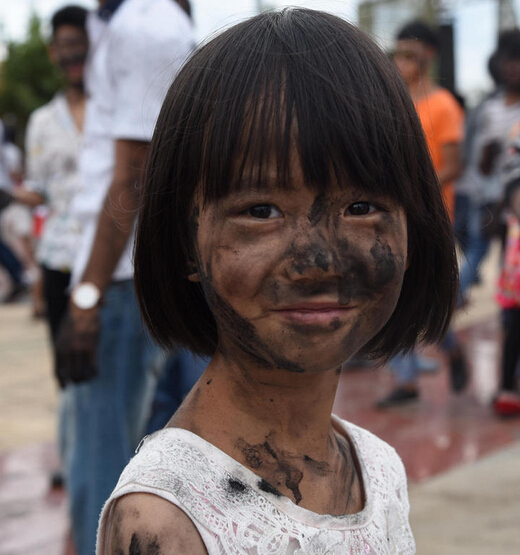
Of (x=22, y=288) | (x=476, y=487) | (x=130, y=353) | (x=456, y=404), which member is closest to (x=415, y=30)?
(x=456, y=404)

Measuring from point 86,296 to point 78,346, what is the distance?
149 millimetres

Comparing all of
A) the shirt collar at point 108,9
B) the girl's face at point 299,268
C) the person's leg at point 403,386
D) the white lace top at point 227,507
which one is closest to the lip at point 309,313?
the girl's face at point 299,268

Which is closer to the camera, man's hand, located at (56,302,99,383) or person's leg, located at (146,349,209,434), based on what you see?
person's leg, located at (146,349,209,434)

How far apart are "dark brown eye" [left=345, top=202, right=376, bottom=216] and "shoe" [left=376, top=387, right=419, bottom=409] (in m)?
4.18

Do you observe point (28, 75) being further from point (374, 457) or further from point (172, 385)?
point (374, 457)

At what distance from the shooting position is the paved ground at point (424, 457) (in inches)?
140

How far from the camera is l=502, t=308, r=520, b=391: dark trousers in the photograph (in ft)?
16.4

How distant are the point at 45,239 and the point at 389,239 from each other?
267 cm

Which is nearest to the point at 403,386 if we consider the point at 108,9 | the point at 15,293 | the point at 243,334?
the point at 108,9

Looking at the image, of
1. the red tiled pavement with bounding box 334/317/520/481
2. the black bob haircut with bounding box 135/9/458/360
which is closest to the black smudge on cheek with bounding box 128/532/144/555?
the black bob haircut with bounding box 135/9/458/360

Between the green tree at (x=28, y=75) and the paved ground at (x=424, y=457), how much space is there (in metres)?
22.7

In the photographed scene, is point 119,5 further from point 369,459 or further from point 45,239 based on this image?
point 369,459

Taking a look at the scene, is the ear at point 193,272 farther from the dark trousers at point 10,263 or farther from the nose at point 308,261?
the dark trousers at point 10,263

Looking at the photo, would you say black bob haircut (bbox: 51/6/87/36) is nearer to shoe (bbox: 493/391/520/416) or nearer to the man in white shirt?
the man in white shirt
